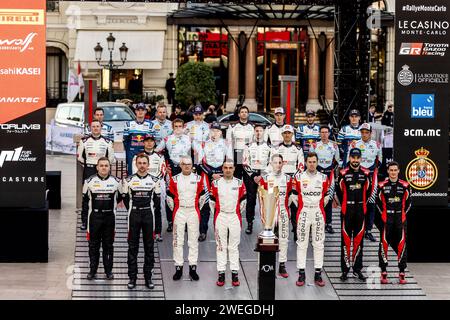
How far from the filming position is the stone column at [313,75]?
39.4m

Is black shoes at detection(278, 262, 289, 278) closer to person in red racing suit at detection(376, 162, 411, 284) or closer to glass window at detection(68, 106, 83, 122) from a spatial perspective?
person in red racing suit at detection(376, 162, 411, 284)

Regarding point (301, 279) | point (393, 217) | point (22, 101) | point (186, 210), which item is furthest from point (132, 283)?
point (393, 217)

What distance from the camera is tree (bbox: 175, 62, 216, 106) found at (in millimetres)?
35781

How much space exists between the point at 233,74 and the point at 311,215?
26632 mm

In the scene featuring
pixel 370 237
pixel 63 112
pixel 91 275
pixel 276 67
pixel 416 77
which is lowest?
pixel 91 275

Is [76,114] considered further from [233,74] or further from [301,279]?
[301,279]

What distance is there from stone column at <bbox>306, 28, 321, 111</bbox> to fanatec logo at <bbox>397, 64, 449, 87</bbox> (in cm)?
2420

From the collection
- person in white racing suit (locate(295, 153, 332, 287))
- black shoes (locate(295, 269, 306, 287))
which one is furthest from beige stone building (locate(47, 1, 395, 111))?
black shoes (locate(295, 269, 306, 287))

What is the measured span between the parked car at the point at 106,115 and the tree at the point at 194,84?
21.9 ft

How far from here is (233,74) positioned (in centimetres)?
3962

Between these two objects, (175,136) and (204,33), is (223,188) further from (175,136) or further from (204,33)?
(204,33)

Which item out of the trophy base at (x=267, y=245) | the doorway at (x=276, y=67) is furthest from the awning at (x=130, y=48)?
the trophy base at (x=267, y=245)

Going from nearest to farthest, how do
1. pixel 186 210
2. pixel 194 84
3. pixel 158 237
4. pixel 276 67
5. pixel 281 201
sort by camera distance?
1. pixel 186 210
2. pixel 281 201
3. pixel 158 237
4. pixel 194 84
5. pixel 276 67

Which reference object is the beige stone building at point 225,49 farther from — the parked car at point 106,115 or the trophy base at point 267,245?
the trophy base at point 267,245
